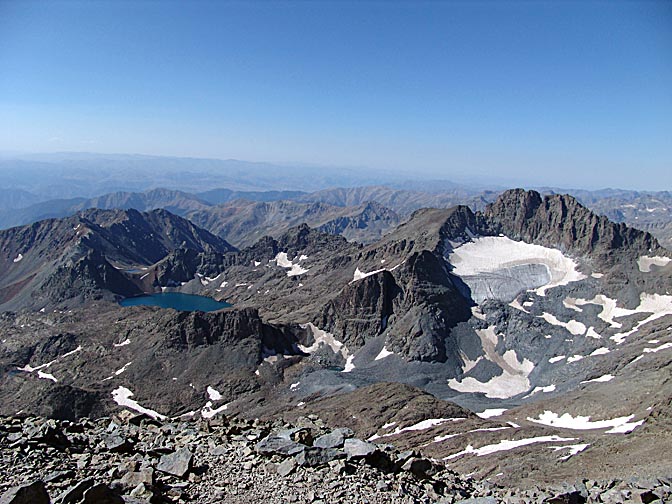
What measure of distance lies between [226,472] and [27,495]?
9.21 metres

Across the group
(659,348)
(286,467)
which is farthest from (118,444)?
(659,348)

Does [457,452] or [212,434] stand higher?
[212,434]

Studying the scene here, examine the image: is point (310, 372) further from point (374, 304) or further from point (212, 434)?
point (212, 434)

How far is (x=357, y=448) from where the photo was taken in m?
26.3

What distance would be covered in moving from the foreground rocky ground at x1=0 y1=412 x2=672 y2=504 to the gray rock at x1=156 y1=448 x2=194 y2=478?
0.16 feet

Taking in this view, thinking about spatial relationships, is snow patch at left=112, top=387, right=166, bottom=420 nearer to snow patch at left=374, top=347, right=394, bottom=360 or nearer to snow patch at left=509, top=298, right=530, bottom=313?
snow patch at left=374, top=347, right=394, bottom=360

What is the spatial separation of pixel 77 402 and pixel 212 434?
97613 millimetres

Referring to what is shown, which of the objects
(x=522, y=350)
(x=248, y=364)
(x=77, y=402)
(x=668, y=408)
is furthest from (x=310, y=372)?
(x=668, y=408)

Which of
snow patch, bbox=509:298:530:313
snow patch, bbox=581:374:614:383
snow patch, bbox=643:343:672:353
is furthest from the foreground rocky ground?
snow patch, bbox=509:298:530:313

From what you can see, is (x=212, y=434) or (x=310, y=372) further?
(x=310, y=372)

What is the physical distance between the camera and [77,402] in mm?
108875

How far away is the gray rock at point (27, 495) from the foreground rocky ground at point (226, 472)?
1.3 inches

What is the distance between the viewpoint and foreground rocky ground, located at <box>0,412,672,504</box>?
1992 cm

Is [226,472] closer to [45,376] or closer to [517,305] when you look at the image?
[45,376]
